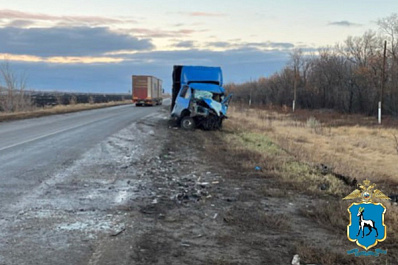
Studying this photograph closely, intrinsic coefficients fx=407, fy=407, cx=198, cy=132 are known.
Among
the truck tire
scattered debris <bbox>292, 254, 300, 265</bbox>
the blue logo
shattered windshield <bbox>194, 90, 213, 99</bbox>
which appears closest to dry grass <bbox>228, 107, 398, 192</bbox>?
the truck tire

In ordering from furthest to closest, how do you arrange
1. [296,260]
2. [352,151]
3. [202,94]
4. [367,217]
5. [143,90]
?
1. [143,90]
2. [352,151]
3. [202,94]
4. [296,260]
5. [367,217]

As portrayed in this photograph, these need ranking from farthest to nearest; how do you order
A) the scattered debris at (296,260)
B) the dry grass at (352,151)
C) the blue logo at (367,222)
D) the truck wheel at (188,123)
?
the truck wheel at (188,123) → the dry grass at (352,151) → the scattered debris at (296,260) → the blue logo at (367,222)

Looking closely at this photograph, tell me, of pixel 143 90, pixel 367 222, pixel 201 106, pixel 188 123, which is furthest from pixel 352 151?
pixel 143 90

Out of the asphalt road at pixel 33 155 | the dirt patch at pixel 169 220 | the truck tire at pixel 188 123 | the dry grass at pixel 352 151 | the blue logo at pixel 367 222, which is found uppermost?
the blue logo at pixel 367 222

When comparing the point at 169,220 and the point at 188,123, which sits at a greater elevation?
the point at 188,123

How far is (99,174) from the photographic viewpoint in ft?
27.8

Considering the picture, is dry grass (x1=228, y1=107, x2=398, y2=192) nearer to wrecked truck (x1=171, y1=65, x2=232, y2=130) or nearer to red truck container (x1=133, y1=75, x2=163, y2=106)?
wrecked truck (x1=171, y1=65, x2=232, y2=130)

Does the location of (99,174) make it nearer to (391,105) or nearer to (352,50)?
(391,105)

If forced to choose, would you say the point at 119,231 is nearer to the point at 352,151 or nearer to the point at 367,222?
the point at 367,222

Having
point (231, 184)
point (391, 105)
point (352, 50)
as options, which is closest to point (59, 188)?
point (231, 184)

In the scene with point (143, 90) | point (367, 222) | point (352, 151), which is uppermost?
point (143, 90)

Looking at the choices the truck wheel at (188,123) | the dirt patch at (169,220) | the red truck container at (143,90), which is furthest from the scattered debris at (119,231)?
the red truck container at (143,90)

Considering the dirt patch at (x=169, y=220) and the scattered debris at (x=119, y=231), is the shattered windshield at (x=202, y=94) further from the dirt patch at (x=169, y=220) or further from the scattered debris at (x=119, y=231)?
the scattered debris at (x=119, y=231)

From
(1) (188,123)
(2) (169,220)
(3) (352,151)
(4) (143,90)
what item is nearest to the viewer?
(2) (169,220)
